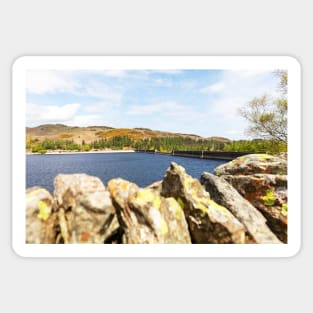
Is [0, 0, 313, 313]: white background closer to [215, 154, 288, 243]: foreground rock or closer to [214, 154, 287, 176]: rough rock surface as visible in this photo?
[215, 154, 288, 243]: foreground rock

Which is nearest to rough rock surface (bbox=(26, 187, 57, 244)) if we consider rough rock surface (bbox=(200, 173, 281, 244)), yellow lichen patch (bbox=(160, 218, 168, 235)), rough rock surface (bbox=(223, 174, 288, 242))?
yellow lichen patch (bbox=(160, 218, 168, 235))

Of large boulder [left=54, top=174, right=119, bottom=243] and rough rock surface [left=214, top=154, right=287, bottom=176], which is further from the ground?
rough rock surface [left=214, top=154, right=287, bottom=176]

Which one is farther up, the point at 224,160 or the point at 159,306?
the point at 224,160

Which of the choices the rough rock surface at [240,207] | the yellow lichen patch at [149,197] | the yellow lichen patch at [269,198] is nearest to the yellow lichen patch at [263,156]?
the yellow lichen patch at [269,198]

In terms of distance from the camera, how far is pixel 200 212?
3197 mm

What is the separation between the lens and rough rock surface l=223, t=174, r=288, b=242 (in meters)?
3.31

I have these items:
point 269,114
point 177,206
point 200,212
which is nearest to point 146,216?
point 177,206

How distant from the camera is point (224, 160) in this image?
3.60 meters

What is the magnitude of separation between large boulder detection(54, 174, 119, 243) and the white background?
1.05 feet

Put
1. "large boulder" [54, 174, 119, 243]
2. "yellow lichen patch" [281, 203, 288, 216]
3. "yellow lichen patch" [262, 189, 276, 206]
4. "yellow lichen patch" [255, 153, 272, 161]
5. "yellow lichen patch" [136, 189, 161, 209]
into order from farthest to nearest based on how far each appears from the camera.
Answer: "yellow lichen patch" [255, 153, 272, 161] < "yellow lichen patch" [262, 189, 276, 206] < "yellow lichen patch" [281, 203, 288, 216] < "yellow lichen patch" [136, 189, 161, 209] < "large boulder" [54, 174, 119, 243]

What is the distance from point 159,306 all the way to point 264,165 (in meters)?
2.17
